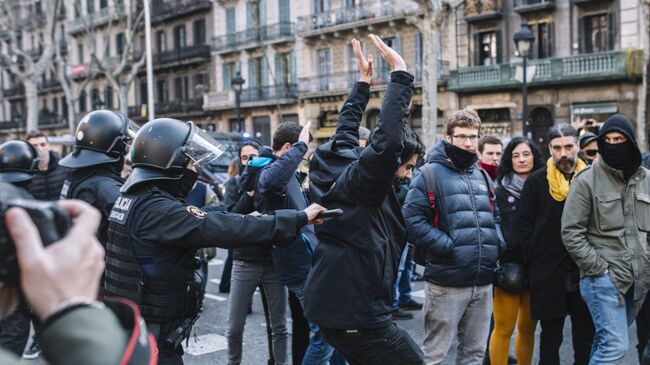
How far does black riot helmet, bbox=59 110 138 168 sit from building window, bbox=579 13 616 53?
23.6 meters

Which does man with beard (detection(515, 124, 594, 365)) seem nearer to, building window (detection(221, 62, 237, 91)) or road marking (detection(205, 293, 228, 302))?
Result: road marking (detection(205, 293, 228, 302))

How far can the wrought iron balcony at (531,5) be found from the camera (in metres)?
25.6

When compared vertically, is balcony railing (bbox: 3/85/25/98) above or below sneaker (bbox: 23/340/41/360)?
above

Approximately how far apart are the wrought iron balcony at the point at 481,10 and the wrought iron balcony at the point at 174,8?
18.6m

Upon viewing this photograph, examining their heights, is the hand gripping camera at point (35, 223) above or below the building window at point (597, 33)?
below

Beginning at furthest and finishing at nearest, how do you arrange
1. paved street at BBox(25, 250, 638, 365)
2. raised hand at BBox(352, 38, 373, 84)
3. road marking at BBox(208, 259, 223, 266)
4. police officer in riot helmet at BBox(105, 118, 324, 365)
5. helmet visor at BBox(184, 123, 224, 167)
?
road marking at BBox(208, 259, 223, 266) → paved street at BBox(25, 250, 638, 365) → raised hand at BBox(352, 38, 373, 84) → helmet visor at BBox(184, 123, 224, 167) → police officer in riot helmet at BBox(105, 118, 324, 365)

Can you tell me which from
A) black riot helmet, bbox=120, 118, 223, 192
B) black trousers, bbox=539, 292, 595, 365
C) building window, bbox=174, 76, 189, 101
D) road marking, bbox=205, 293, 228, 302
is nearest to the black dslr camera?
black riot helmet, bbox=120, 118, 223, 192

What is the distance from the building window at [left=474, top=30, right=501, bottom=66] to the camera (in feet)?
91.1

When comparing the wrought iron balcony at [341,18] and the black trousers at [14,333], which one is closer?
the black trousers at [14,333]

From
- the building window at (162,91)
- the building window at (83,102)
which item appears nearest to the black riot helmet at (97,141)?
the building window at (162,91)

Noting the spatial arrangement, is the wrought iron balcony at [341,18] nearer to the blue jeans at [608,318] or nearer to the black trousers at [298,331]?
the black trousers at [298,331]

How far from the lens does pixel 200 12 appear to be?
138 feet

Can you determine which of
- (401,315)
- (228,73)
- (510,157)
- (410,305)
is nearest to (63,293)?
(510,157)

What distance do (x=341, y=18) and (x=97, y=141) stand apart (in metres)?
30.2
